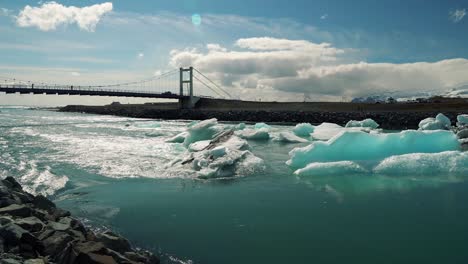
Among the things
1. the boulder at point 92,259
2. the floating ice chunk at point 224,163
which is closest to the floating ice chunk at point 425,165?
the floating ice chunk at point 224,163

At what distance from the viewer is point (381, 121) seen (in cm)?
3653

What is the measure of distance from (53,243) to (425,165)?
9210mm

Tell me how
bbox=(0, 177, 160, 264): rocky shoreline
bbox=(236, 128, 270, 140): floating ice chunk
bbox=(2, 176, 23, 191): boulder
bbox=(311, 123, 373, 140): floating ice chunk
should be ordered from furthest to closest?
bbox=(311, 123, 373, 140): floating ice chunk → bbox=(236, 128, 270, 140): floating ice chunk → bbox=(2, 176, 23, 191): boulder → bbox=(0, 177, 160, 264): rocky shoreline

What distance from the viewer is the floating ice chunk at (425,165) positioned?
10148mm

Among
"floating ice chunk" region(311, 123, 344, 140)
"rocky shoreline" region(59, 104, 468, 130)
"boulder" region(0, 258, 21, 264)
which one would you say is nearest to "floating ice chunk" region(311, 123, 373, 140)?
"floating ice chunk" region(311, 123, 344, 140)

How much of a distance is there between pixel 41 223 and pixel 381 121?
35612mm

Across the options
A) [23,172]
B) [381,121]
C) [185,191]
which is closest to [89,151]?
[23,172]

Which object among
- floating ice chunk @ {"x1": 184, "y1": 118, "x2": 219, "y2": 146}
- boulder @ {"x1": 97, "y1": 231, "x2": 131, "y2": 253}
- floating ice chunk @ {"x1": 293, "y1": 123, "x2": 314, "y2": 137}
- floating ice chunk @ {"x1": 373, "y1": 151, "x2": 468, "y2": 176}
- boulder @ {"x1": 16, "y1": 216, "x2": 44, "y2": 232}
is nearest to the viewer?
boulder @ {"x1": 97, "y1": 231, "x2": 131, "y2": 253}

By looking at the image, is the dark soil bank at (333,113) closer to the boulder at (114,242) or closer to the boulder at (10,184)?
the boulder at (10,184)

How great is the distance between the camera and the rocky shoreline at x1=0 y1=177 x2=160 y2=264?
3.90 m

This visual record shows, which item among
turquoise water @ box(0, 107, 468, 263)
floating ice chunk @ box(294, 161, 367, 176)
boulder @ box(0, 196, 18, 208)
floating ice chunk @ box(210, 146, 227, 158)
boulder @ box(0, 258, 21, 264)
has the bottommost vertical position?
turquoise water @ box(0, 107, 468, 263)

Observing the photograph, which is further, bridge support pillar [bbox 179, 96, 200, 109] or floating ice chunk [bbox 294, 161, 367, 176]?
bridge support pillar [bbox 179, 96, 200, 109]

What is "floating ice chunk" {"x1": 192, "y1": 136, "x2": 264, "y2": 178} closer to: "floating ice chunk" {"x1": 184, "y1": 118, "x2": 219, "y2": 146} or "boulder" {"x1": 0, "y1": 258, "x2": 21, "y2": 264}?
"floating ice chunk" {"x1": 184, "y1": 118, "x2": 219, "y2": 146}

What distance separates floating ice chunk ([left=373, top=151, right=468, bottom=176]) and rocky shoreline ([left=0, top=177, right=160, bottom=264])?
758cm
